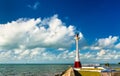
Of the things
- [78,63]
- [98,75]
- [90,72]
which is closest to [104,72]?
[98,75]

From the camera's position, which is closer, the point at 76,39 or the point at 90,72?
the point at 90,72

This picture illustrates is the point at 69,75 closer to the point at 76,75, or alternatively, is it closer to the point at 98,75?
the point at 76,75

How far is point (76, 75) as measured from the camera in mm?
37094

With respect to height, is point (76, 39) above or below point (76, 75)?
above

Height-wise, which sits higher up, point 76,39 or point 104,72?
point 76,39

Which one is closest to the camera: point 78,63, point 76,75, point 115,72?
point 115,72

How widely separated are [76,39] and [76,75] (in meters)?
15.8

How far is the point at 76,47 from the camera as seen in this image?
51000 millimetres

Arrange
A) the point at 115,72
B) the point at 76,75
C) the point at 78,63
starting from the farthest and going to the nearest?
the point at 78,63
the point at 76,75
the point at 115,72

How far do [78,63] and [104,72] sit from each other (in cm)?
1458

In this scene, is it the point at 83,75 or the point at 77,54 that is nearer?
the point at 83,75

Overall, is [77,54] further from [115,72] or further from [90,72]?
[115,72]

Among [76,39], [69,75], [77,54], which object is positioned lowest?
[69,75]

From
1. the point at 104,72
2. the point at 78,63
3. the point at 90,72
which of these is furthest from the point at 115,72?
the point at 78,63
